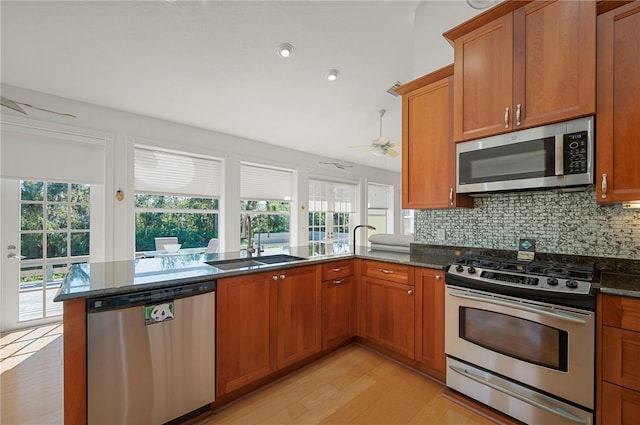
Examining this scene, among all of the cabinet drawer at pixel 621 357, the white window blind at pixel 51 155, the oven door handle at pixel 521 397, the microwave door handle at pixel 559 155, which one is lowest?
the oven door handle at pixel 521 397

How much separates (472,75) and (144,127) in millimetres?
4232

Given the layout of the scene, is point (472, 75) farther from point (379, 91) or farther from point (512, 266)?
point (379, 91)

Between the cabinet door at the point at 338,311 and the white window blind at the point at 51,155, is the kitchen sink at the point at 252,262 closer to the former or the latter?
the cabinet door at the point at 338,311

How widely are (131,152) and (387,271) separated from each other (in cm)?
388

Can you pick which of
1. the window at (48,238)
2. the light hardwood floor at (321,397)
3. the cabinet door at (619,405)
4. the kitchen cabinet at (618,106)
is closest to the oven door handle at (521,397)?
the cabinet door at (619,405)

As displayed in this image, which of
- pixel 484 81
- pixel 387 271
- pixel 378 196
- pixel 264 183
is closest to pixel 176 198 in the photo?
pixel 264 183

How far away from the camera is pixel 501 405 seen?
1.71m

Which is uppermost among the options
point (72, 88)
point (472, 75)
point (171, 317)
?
point (72, 88)

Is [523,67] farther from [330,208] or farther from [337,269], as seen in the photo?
[330,208]

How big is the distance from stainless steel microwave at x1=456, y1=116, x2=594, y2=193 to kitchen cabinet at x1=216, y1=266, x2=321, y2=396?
1.50 meters

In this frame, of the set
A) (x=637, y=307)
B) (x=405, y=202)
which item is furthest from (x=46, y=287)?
(x=637, y=307)

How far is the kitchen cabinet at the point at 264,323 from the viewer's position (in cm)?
181

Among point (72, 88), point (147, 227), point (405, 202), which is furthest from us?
point (147, 227)

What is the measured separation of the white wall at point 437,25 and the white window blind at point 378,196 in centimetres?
544
